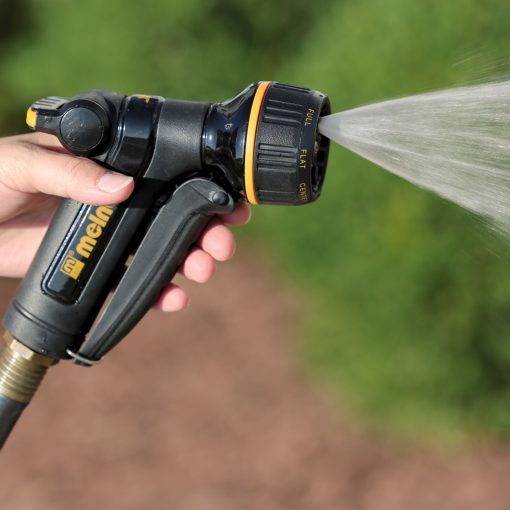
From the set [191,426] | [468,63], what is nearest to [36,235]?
[468,63]

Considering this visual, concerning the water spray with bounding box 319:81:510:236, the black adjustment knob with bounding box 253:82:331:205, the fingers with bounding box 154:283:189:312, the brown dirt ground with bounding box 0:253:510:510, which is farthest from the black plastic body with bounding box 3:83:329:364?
the brown dirt ground with bounding box 0:253:510:510

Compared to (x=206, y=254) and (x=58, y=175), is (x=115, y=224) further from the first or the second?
(x=206, y=254)

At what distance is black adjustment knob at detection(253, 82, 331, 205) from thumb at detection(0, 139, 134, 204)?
345 mm

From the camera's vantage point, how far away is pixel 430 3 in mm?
3641

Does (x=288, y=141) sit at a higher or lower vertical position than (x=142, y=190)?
higher

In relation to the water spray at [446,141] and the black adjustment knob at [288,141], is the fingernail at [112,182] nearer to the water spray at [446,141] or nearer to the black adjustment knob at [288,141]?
the black adjustment knob at [288,141]

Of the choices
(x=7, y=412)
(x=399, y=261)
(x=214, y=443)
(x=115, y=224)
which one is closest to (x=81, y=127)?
(x=115, y=224)

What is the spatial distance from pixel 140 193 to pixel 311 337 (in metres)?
2.52

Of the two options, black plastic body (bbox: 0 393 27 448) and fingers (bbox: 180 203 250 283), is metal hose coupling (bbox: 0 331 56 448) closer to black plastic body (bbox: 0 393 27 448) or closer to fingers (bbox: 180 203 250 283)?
black plastic body (bbox: 0 393 27 448)

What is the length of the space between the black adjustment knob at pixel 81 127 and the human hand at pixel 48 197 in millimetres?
77

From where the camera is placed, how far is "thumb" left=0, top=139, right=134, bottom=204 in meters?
2.12

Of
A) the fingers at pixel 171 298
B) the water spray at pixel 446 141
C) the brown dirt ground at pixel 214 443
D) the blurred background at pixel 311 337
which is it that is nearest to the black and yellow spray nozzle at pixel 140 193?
the water spray at pixel 446 141

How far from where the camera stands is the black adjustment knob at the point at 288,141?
2.04 m

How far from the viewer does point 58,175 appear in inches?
87.0
